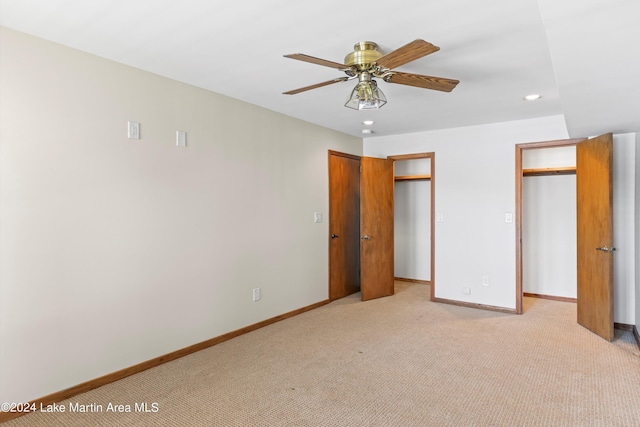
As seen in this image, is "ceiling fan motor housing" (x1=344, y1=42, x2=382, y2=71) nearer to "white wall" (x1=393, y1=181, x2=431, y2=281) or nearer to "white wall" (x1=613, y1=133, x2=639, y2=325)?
"white wall" (x1=613, y1=133, x2=639, y2=325)

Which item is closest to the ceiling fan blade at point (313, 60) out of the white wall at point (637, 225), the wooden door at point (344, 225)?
the wooden door at point (344, 225)

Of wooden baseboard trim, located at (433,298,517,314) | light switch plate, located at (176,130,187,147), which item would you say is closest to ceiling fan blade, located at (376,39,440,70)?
light switch plate, located at (176,130,187,147)

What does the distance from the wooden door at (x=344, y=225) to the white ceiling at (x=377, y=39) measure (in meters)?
1.92

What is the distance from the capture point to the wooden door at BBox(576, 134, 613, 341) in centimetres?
354

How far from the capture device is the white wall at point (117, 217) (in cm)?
234

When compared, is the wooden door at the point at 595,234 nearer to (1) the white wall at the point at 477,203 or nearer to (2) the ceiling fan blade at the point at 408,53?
(1) the white wall at the point at 477,203

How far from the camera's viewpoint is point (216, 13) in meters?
2.08

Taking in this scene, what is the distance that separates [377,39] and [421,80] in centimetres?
40

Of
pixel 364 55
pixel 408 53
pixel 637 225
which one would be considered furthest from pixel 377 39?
pixel 637 225

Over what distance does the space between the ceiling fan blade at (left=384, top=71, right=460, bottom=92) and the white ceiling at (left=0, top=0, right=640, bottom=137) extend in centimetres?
21

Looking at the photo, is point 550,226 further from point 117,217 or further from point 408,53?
point 117,217

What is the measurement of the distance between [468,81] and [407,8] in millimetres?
1381

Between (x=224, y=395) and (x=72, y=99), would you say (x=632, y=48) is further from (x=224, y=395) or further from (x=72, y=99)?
(x=72, y=99)

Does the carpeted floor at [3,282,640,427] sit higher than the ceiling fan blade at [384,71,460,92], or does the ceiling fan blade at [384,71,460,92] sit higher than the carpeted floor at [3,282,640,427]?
the ceiling fan blade at [384,71,460,92]
